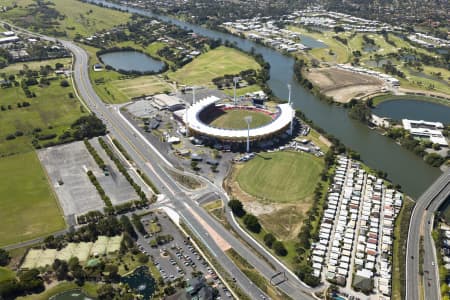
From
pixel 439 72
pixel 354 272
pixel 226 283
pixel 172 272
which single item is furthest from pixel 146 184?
pixel 439 72

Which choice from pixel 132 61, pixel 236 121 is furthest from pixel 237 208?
pixel 132 61

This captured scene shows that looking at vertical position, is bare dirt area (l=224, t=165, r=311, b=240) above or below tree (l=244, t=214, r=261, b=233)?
below

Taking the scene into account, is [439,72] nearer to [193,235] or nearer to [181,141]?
[181,141]

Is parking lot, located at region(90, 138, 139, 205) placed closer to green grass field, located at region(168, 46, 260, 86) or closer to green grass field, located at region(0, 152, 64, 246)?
green grass field, located at region(0, 152, 64, 246)

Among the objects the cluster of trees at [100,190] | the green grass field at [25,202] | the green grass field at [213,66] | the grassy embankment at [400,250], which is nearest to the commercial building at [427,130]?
the grassy embankment at [400,250]

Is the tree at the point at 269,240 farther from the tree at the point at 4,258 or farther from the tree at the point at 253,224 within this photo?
the tree at the point at 4,258

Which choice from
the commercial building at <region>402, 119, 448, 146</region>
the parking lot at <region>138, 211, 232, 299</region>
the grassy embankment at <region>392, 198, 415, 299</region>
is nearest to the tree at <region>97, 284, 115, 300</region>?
the parking lot at <region>138, 211, 232, 299</region>
